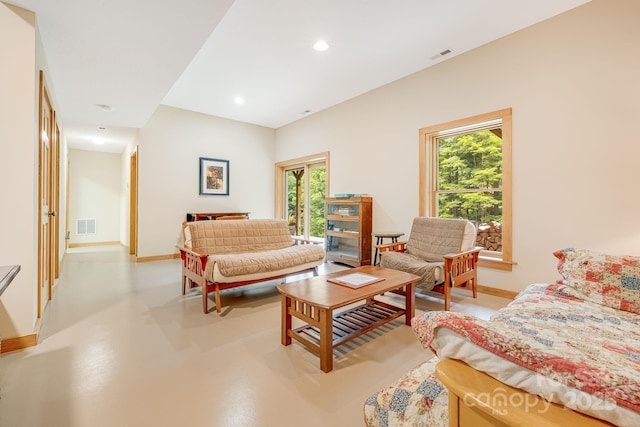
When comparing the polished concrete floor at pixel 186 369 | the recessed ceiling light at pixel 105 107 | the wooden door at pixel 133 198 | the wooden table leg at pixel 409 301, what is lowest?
the polished concrete floor at pixel 186 369

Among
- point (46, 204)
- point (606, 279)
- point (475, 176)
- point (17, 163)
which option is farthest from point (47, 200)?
point (475, 176)

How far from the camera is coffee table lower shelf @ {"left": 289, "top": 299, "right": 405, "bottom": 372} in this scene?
2.01m

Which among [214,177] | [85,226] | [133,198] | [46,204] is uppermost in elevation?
[214,177]

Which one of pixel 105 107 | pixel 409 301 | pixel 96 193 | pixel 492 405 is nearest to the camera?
pixel 492 405

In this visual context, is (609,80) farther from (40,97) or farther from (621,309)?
(40,97)

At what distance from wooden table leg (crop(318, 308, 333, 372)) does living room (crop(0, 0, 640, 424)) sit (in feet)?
7.22

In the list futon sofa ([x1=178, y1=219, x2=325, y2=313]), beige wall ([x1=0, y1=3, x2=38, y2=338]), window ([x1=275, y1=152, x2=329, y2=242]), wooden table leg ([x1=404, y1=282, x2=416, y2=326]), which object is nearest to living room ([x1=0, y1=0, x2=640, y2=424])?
beige wall ([x1=0, y1=3, x2=38, y2=338])

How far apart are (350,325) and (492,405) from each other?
1.73 meters

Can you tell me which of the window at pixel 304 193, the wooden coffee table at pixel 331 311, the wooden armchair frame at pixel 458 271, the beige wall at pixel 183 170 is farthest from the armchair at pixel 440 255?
the beige wall at pixel 183 170

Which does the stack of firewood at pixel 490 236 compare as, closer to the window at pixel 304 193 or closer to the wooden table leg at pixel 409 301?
the wooden table leg at pixel 409 301

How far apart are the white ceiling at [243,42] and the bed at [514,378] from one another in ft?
8.26

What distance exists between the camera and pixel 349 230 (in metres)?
4.82

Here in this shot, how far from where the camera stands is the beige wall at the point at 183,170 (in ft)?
17.1

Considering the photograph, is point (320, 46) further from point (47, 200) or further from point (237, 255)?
point (47, 200)
